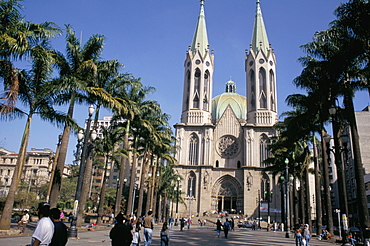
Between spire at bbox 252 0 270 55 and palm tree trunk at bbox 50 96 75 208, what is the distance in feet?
181

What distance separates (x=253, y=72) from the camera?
218 ft

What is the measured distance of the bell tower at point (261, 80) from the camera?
205 ft

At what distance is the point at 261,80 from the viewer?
213 ft

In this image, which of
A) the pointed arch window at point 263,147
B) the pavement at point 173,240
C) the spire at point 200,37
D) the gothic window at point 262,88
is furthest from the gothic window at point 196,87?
the pavement at point 173,240

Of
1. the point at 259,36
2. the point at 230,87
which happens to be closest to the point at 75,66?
the point at 259,36

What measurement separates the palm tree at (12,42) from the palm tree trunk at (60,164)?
4.54 m

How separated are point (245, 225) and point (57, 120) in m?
38.6

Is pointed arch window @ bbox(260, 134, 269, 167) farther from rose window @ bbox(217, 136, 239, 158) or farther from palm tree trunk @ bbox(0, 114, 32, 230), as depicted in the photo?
palm tree trunk @ bbox(0, 114, 32, 230)

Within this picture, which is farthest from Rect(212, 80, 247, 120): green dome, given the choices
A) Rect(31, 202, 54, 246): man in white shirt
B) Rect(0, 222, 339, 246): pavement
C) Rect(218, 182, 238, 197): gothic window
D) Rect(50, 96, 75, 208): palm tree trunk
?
Rect(31, 202, 54, 246): man in white shirt

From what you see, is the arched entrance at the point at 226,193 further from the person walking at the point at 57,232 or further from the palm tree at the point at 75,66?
the person walking at the point at 57,232

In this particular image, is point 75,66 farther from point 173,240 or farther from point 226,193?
point 226,193

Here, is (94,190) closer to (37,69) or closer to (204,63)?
(204,63)

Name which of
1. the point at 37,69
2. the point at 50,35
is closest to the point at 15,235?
the point at 37,69

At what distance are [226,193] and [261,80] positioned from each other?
24396 millimetres
